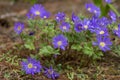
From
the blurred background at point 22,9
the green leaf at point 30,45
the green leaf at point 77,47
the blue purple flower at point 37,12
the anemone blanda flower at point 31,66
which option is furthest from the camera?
the blurred background at point 22,9

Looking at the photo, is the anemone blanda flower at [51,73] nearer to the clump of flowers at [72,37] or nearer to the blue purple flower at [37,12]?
the clump of flowers at [72,37]

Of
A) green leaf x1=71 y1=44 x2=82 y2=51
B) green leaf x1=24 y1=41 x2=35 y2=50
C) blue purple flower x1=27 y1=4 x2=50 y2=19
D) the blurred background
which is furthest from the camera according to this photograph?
the blurred background

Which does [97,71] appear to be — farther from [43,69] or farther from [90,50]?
[43,69]

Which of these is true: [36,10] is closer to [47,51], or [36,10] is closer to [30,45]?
[30,45]

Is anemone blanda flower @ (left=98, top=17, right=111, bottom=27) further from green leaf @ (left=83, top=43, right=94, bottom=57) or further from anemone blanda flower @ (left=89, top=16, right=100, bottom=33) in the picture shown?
green leaf @ (left=83, top=43, right=94, bottom=57)

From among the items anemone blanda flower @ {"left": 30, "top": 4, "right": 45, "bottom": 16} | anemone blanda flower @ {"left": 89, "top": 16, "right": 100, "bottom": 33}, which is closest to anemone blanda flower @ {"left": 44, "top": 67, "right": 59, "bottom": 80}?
anemone blanda flower @ {"left": 89, "top": 16, "right": 100, "bottom": 33}

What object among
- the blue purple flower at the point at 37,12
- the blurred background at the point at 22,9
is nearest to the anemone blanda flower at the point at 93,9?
the blue purple flower at the point at 37,12
